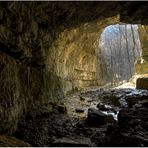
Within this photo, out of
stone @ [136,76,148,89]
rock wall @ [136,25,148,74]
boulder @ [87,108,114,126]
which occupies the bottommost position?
boulder @ [87,108,114,126]

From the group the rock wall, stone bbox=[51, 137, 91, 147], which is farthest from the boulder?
the rock wall

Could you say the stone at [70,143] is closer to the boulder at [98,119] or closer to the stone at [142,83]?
the boulder at [98,119]

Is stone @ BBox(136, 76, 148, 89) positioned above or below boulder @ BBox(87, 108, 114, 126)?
above

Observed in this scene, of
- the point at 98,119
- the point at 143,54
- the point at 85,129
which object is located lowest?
the point at 85,129

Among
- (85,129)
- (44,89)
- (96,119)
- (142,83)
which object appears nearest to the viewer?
(85,129)

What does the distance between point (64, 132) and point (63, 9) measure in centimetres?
463

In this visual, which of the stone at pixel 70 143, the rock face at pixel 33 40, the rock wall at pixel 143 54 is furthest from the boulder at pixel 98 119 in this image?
the rock wall at pixel 143 54

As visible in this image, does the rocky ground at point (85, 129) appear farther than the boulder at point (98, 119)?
Answer: No

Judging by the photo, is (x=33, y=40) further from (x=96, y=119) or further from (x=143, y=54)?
(x=143, y=54)

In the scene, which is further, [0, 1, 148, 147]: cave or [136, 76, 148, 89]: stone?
[136, 76, 148, 89]: stone

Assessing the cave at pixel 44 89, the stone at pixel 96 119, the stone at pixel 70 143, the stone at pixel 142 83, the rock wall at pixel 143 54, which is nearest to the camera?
the stone at pixel 70 143

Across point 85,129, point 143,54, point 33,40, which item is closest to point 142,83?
point 143,54

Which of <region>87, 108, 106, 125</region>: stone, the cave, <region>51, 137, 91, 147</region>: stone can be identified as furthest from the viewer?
<region>87, 108, 106, 125</region>: stone

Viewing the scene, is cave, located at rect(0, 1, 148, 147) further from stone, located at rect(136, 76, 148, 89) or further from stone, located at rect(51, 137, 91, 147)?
stone, located at rect(136, 76, 148, 89)
